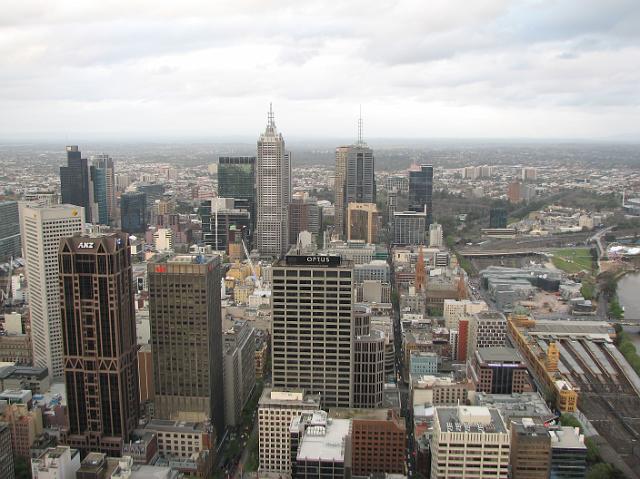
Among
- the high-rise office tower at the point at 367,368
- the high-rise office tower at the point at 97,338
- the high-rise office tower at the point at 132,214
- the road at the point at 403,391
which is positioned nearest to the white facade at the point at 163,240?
the high-rise office tower at the point at 132,214

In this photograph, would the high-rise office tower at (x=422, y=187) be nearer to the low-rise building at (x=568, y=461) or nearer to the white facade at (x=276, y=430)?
the low-rise building at (x=568, y=461)

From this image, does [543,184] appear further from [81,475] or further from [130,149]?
[81,475]

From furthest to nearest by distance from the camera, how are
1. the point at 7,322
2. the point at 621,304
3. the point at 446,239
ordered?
the point at 446,239 < the point at 621,304 < the point at 7,322

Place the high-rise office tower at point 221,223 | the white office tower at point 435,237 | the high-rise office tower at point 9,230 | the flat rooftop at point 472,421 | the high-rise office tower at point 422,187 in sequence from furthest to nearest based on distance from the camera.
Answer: the high-rise office tower at point 422,187 → the white office tower at point 435,237 → the high-rise office tower at point 221,223 → the high-rise office tower at point 9,230 → the flat rooftop at point 472,421

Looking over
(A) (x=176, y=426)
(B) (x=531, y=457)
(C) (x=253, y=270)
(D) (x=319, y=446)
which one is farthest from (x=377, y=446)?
(C) (x=253, y=270)

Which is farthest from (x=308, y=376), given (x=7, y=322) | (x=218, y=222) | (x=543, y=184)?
(x=543, y=184)

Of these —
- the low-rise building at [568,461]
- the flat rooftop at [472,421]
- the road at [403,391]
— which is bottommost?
the road at [403,391]
